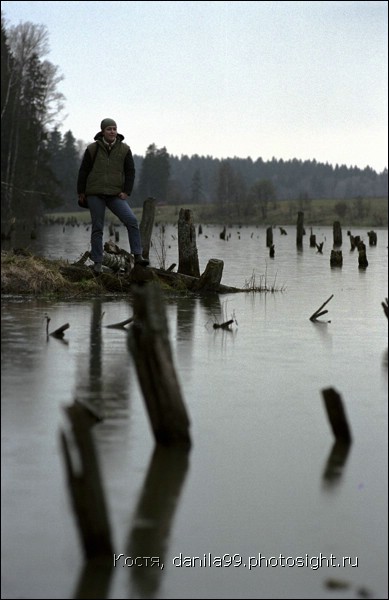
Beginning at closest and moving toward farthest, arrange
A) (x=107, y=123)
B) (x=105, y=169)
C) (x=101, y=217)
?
(x=107, y=123), (x=105, y=169), (x=101, y=217)

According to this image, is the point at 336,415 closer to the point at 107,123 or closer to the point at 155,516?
the point at 155,516

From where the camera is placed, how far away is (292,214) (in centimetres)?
13300

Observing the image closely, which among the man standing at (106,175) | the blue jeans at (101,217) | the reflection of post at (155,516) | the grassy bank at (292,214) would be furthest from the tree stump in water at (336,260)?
the grassy bank at (292,214)

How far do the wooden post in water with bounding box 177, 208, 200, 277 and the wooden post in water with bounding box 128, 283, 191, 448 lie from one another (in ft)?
35.4

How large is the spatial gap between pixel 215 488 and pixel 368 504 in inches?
32.0

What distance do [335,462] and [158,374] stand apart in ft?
3.86

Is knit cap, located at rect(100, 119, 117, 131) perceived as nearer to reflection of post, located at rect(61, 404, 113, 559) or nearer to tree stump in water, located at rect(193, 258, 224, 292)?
tree stump in water, located at rect(193, 258, 224, 292)

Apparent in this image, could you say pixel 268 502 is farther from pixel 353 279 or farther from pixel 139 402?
pixel 353 279

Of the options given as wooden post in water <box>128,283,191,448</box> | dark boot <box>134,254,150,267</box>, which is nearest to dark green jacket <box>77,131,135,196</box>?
dark boot <box>134,254,150,267</box>

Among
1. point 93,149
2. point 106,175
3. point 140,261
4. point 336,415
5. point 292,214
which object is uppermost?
point 292,214

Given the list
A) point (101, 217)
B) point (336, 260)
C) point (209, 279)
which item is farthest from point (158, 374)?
point (336, 260)

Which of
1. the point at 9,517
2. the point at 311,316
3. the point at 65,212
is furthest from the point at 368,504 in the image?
the point at 65,212

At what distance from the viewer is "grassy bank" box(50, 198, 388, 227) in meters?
123

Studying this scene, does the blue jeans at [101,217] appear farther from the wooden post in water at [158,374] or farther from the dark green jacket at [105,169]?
the wooden post in water at [158,374]
